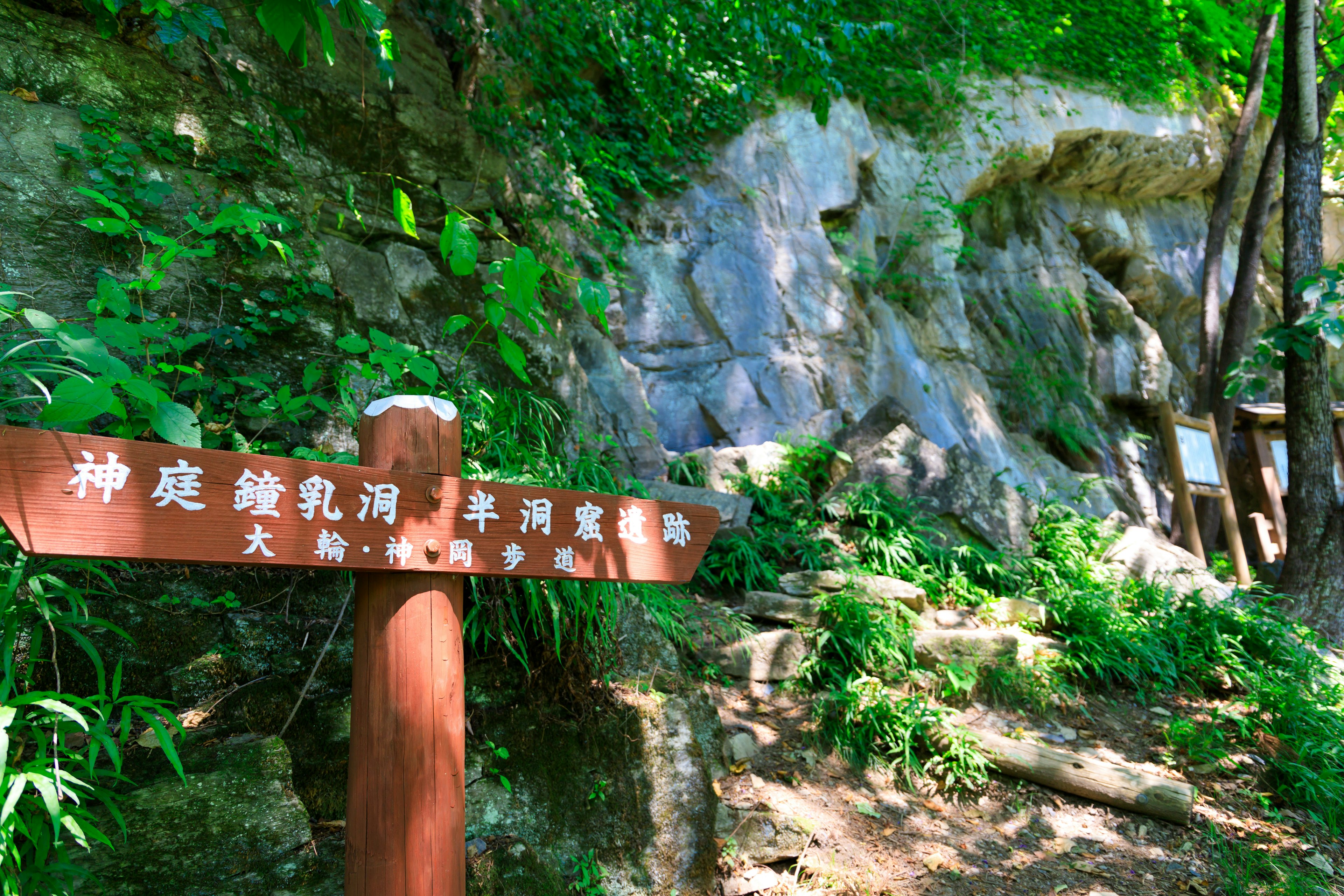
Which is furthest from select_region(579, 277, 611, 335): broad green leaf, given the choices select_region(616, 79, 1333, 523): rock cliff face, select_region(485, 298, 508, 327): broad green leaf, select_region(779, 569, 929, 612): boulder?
select_region(616, 79, 1333, 523): rock cliff face

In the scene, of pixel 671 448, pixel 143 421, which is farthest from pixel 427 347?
pixel 671 448

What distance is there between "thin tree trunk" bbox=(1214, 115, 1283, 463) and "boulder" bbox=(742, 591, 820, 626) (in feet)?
→ 19.2

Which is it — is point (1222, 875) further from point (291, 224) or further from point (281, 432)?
point (291, 224)

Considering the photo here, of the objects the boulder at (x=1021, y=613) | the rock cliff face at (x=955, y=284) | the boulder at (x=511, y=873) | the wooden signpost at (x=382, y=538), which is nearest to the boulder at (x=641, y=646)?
the boulder at (x=511, y=873)

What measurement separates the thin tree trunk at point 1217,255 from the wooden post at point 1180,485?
5.41 ft

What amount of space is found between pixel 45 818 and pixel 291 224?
8.59 feet

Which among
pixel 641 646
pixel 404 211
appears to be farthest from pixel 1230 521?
pixel 404 211

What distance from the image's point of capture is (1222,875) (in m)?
3.18

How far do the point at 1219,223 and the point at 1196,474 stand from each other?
3669mm

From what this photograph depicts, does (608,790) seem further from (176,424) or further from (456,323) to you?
(176,424)

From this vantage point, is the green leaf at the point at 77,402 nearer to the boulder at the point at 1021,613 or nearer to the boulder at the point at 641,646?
the boulder at the point at 641,646

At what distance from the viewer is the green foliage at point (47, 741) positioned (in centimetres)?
155

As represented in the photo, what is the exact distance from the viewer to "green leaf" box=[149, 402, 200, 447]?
171 centimetres

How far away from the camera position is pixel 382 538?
5.74 feet
